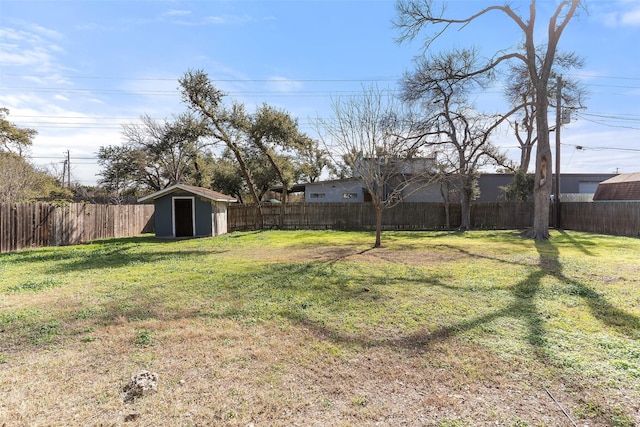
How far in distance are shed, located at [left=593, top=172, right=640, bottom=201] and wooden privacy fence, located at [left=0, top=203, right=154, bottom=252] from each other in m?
27.6

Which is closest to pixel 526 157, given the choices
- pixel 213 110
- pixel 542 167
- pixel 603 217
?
pixel 603 217

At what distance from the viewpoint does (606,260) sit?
842 cm

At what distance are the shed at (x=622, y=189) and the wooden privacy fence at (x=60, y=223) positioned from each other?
27.6 metres

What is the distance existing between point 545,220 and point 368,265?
32.4 ft

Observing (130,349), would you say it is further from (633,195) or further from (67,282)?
(633,195)

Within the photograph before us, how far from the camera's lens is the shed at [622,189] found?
1998 centimetres

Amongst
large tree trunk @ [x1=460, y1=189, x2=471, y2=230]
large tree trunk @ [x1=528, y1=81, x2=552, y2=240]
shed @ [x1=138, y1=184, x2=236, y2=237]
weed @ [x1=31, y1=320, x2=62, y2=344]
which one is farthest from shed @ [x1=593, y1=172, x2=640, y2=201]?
weed @ [x1=31, y1=320, x2=62, y2=344]

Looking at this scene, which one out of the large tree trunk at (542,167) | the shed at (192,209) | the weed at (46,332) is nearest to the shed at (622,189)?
the large tree trunk at (542,167)

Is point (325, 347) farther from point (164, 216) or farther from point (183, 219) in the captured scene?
point (183, 219)

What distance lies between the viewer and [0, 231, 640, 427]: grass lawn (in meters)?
2.44

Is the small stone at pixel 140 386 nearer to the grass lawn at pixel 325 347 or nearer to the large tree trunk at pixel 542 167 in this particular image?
the grass lawn at pixel 325 347

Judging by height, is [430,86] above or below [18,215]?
above

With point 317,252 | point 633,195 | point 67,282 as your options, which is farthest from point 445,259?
point 633,195

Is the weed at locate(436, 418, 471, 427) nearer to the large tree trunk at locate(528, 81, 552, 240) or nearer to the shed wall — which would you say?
the large tree trunk at locate(528, 81, 552, 240)
